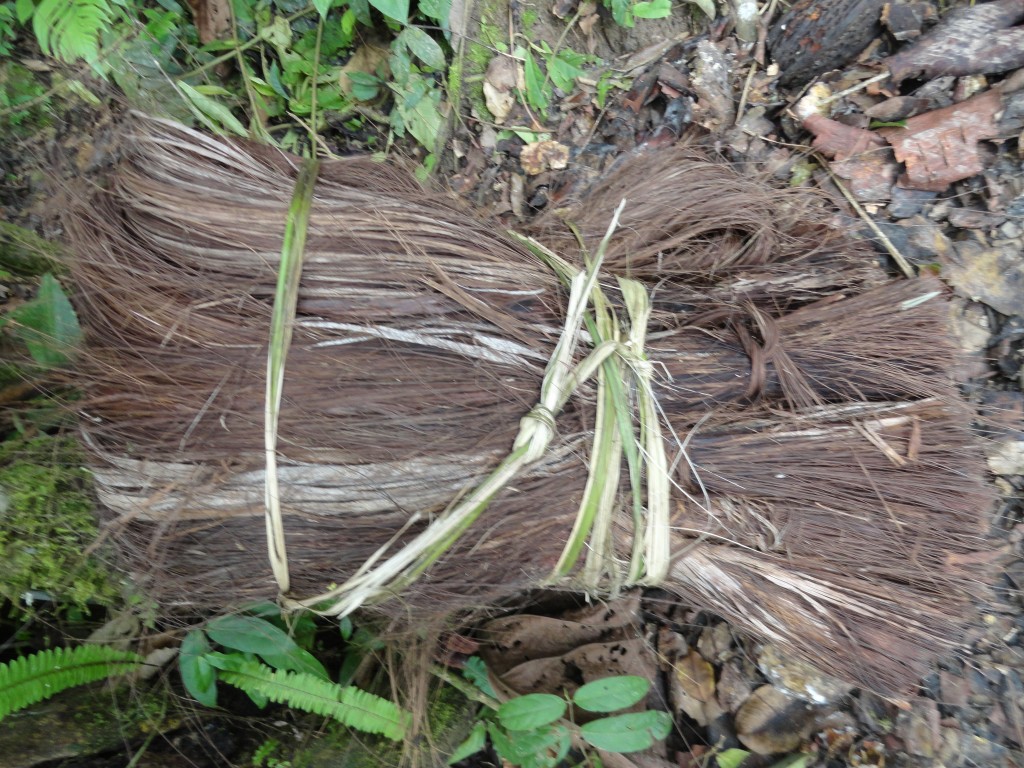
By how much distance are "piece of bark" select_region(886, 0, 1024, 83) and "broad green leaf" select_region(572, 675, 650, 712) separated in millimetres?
1631

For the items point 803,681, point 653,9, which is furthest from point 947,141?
point 803,681

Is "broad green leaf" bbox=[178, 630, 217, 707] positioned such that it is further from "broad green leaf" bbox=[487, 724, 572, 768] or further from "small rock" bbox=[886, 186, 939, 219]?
"small rock" bbox=[886, 186, 939, 219]

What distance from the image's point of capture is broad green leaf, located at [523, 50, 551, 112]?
185cm

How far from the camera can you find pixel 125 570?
4.47 feet

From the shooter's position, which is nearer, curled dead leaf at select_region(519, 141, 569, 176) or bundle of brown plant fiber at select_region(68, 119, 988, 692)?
bundle of brown plant fiber at select_region(68, 119, 988, 692)

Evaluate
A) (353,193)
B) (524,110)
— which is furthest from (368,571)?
(524,110)

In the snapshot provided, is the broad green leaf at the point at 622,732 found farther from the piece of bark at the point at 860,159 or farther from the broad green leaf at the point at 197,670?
the piece of bark at the point at 860,159

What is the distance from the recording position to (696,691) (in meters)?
1.75

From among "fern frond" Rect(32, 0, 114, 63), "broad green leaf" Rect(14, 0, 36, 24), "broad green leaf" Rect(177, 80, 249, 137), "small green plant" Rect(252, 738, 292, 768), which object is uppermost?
"broad green leaf" Rect(14, 0, 36, 24)

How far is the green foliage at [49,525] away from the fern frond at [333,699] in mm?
379

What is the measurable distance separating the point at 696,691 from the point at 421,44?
5.81 ft

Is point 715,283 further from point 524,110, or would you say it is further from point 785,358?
point 524,110

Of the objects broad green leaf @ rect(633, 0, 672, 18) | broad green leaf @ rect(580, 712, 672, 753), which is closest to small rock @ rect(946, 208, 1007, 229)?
broad green leaf @ rect(633, 0, 672, 18)

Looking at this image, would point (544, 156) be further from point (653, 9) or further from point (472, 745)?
point (472, 745)
